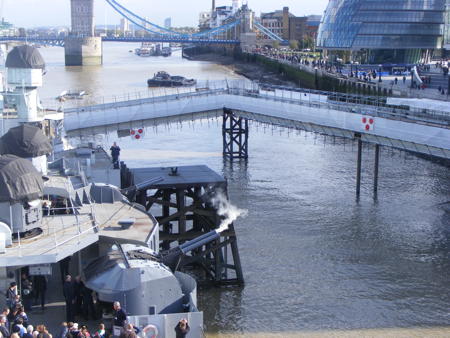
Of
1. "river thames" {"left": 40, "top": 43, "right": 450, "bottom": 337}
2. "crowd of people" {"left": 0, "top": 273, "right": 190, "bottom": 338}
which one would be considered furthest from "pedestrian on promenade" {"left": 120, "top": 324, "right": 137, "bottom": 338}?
"river thames" {"left": 40, "top": 43, "right": 450, "bottom": 337}

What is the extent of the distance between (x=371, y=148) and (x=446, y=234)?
55.7 ft

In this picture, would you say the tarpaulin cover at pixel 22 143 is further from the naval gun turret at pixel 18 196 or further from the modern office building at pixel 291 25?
the modern office building at pixel 291 25

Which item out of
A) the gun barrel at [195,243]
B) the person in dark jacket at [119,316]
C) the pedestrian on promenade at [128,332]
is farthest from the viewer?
the gun barrel at [195,243]

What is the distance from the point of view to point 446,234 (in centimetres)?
2253

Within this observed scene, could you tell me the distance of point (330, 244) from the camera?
2141cm

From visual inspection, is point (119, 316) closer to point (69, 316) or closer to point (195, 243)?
point (69, 316)

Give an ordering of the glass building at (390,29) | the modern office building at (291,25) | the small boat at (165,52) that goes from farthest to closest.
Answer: the small boat at (165,52), the modern office building at (291,25), the glass building at (390,29)

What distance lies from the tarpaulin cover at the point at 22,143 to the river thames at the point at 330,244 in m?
4.92

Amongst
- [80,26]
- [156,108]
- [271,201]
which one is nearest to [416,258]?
[271,201]

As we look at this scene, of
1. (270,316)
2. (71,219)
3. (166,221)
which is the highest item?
(71,219)

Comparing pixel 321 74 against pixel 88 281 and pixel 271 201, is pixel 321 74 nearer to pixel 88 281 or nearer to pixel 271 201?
pixel 271 201

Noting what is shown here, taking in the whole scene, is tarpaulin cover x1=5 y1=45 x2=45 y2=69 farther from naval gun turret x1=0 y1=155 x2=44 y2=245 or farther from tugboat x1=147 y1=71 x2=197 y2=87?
tugboat x1=147 y1=71 x2=197 y2=87

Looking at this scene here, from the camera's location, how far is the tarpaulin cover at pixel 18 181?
1116cm

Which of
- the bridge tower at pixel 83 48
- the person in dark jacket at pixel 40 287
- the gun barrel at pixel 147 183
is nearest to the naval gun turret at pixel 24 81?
the gun barrel at pixel 147 183
